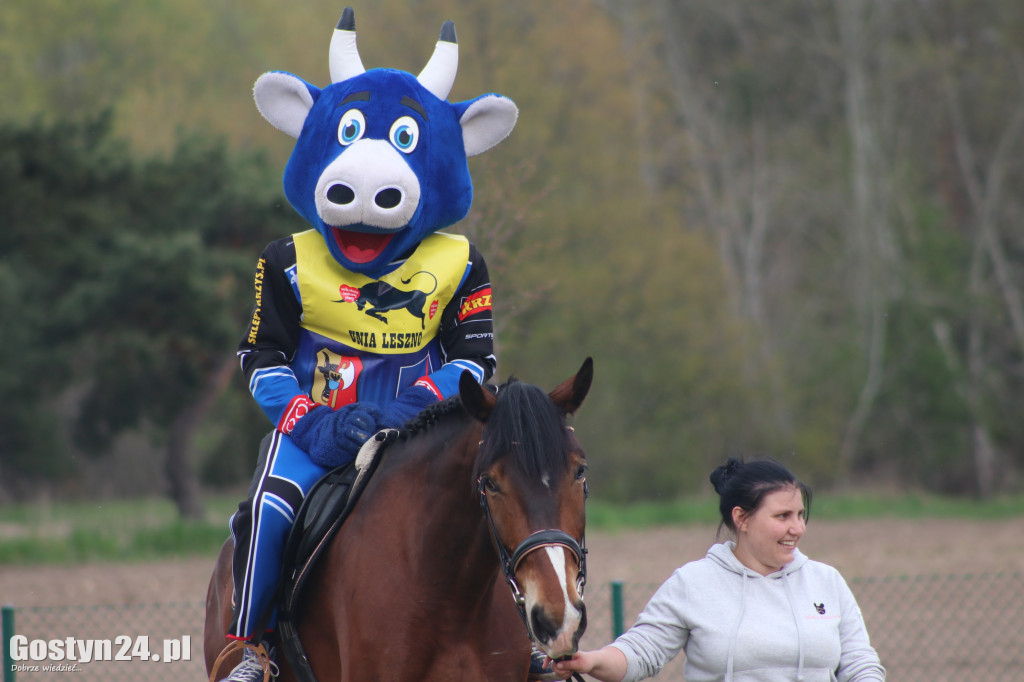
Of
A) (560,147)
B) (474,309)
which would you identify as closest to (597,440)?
(560,147)

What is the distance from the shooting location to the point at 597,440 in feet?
67.3

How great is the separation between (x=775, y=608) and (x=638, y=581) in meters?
8.14

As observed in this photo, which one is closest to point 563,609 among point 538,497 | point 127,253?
point 538,497

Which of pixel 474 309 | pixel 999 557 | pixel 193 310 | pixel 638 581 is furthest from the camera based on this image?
pixel 193 310

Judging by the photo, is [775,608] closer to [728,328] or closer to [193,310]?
[193,310]

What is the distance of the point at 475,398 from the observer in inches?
110

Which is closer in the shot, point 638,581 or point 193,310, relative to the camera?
point 638,581

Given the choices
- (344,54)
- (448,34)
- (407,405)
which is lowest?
(407,405)

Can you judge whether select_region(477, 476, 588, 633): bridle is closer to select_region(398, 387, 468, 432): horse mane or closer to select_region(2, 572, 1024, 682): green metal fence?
select_region(398, 387, 468, 432): horse mane

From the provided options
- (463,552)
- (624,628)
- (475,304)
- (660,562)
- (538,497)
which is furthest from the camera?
(660,562)

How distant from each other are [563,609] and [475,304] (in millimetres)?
1598

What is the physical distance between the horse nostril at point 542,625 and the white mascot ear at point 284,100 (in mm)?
2416

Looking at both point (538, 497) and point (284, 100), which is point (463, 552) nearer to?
point (538, 497)
